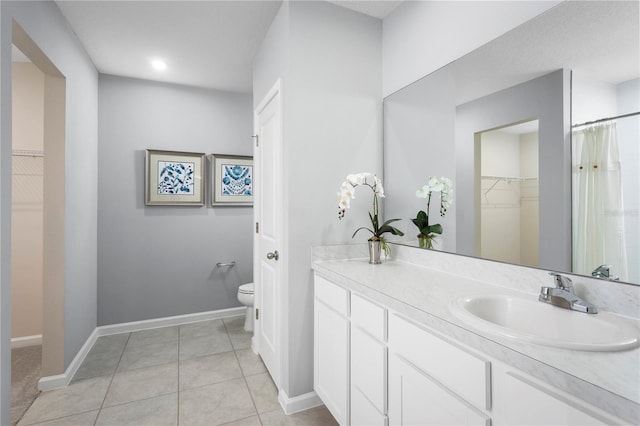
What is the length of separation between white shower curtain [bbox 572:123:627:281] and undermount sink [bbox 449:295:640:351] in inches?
8.0

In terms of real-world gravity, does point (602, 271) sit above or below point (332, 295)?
above

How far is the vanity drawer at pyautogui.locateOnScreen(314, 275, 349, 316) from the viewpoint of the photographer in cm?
158

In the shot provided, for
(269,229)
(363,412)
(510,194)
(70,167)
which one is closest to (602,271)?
(510,194)

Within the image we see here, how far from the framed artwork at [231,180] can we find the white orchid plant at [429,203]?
2.25m

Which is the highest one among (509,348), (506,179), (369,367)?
(506,179)

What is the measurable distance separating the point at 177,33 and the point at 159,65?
648mm

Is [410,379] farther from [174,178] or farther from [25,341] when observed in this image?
[25,341]

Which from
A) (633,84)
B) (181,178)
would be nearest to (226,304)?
(181,178)

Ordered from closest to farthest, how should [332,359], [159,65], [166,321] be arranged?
[332,359], [159,65], [166,321]

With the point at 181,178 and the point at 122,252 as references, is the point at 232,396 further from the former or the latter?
the point at 181,178

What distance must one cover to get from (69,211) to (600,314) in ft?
10.0

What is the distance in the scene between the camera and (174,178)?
130 inches

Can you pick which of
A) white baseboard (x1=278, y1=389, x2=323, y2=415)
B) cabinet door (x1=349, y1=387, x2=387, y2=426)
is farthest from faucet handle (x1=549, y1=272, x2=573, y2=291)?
white baseboard (x1=278, y1=389, x2=323, y2=415)

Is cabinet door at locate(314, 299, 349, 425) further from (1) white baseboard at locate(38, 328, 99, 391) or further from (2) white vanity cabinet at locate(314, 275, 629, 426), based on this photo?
(1) white baseboard at locate(38, 328, 99, 391)
